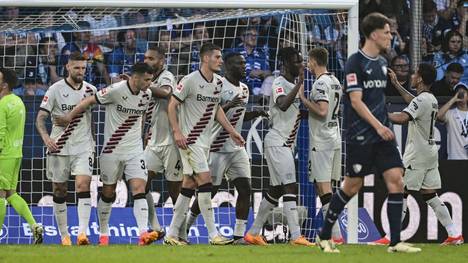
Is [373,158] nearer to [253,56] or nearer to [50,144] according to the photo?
[50,144]

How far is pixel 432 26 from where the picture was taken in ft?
69.8

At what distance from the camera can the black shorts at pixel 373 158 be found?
11.5 metres

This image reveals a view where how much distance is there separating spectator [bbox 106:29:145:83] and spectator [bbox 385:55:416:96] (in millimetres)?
4465

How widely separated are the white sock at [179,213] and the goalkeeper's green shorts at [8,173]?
2.10 meters

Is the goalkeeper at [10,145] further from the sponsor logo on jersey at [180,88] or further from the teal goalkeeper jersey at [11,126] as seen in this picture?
the sponsor logo on jersey at [180,88]

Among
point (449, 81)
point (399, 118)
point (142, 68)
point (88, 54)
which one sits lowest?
point (399, 118)

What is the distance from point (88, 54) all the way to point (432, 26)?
6.49 metres

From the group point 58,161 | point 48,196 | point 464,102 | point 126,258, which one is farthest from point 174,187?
point 464,102

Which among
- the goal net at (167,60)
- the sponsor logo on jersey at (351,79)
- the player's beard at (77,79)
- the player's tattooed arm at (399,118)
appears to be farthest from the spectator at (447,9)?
the sponsor logo on jersey at (351,79)

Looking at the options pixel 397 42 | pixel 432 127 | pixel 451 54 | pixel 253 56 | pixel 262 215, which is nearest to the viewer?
pixel 262 215

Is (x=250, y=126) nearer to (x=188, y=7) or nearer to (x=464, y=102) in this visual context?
(x=188, y=7)

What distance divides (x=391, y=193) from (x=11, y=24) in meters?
7.17

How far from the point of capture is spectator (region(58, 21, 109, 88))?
57.2ft

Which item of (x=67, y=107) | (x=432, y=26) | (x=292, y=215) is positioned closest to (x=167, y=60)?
(x=67, y=107)
